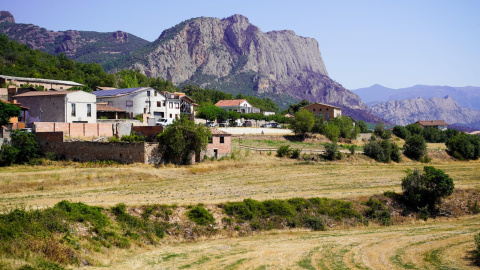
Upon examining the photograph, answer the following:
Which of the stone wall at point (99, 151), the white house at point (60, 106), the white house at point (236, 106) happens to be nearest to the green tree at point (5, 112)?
the white house at point (60, 106)

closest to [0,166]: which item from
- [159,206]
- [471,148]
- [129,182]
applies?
[129,182]

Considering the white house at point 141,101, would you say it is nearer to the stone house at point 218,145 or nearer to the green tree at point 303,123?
the stone house at point 218,145

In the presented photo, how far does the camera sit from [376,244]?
27.3 meters

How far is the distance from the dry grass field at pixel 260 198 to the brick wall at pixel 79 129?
5.73 m

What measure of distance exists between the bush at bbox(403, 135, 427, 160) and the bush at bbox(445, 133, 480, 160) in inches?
391

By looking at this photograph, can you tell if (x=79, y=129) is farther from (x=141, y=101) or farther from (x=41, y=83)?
(x=41, y=83)

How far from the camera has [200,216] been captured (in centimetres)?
3136

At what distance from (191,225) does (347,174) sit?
30.8m

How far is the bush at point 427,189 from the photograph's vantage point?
3903cm

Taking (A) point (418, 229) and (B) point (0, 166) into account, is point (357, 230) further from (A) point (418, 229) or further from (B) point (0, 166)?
(B) point (0, 166)

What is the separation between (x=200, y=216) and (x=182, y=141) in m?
21.3

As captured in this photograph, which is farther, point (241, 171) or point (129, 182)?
point (241, 171)

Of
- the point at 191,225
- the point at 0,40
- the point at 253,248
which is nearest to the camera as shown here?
the point at 253,248

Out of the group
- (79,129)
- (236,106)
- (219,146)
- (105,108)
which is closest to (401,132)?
(236,106)
